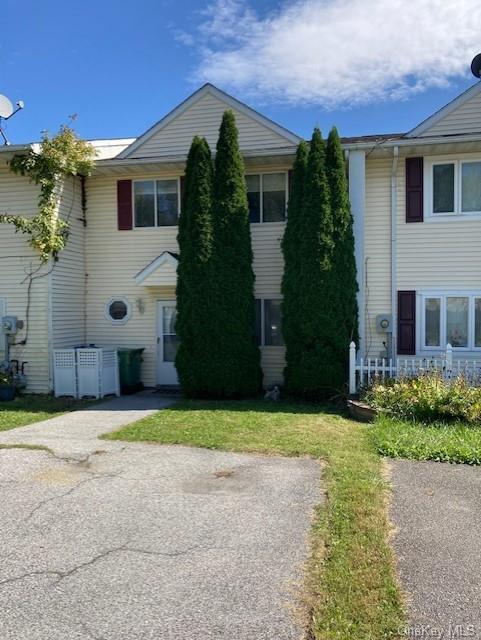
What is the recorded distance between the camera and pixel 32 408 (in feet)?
32.4

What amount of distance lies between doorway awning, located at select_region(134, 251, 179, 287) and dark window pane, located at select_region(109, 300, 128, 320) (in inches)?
40.0

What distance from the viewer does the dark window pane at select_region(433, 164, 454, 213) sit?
10.9m

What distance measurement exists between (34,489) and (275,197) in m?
8.31

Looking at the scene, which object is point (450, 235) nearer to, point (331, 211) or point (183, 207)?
point (331, 211)

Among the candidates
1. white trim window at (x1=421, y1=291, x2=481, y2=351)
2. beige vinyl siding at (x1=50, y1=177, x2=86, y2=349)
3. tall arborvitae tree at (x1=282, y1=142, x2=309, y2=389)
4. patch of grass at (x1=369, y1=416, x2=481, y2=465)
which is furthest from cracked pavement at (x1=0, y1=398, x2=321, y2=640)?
white trim window at (x1=421, y1=291, x2=481, y2=351)

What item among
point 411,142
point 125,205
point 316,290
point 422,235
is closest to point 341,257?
point 316,290

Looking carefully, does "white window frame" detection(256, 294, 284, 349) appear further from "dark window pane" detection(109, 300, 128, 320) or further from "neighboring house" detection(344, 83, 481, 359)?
"dark window pane" detection(109, 300, 128, 320)

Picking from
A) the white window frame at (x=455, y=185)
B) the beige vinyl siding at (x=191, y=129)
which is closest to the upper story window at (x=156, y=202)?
the beige vinyl siding at (x=191, y=129)

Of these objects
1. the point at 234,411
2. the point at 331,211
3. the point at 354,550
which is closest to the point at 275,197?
the point at 331,211

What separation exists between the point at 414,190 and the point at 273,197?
2972mm

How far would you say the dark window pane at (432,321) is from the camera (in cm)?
1101

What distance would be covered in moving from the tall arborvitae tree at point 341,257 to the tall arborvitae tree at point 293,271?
57 cm

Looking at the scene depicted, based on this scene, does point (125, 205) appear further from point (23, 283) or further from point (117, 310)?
point (23, 283)

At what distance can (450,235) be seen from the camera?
10.9 meters
